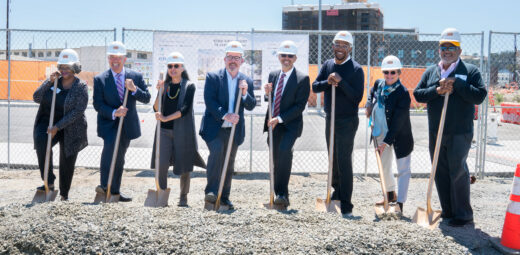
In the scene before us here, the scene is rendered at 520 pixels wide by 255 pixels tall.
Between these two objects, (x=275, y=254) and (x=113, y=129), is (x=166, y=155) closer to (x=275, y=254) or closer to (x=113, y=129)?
(x=113, y=129)

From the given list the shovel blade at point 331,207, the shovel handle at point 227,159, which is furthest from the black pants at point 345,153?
the shovel handle at point 227,159

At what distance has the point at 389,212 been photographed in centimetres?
518

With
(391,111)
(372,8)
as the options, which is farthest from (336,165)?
(372,8)

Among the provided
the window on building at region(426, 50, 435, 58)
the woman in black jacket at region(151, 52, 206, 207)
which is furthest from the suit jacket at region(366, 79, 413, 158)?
the window on building at region(426, 50, 435, 58)

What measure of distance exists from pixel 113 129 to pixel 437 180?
3933 mm

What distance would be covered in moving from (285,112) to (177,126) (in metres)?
1.35

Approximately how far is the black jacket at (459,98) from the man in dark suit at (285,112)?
4.54 ft

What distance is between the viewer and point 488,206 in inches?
243

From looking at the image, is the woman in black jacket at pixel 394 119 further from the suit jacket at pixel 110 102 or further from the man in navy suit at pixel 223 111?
the suit jacket at pixel 110 102

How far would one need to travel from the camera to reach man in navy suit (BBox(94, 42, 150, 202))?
5613 millimetres

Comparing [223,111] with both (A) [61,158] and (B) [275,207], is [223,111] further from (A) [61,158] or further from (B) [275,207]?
(A) [61,158]

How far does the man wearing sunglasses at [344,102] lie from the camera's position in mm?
5238

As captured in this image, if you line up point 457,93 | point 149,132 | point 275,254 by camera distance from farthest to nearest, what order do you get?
point 149,132 < point 457,93 < point 275,254

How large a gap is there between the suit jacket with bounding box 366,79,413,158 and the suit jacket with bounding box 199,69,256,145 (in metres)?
1.62
